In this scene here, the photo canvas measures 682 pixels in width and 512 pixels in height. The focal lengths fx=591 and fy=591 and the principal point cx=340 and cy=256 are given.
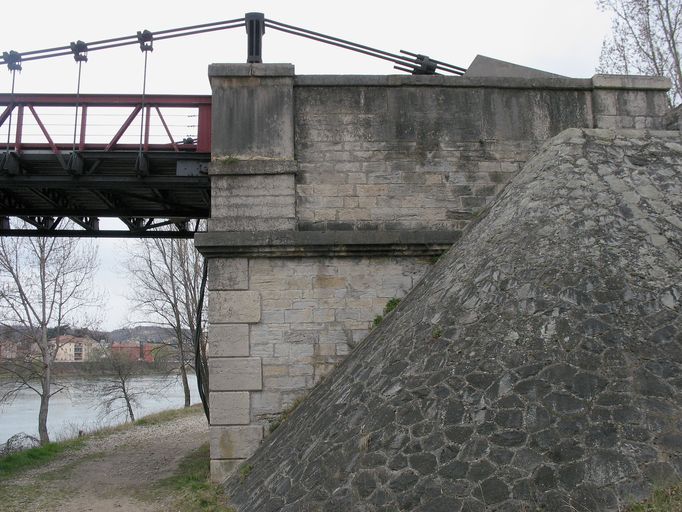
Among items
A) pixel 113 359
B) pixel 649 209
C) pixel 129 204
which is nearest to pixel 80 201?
pixel 129 204

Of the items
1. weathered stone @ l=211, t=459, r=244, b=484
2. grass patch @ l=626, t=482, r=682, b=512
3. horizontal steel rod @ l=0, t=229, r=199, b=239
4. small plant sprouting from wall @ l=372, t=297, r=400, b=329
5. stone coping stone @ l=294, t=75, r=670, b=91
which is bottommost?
weathered stone @ l=211, t=459, r=244, b=484

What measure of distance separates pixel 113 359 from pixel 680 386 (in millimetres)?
27291

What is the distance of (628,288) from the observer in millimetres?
5086

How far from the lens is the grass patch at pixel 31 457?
438 inches

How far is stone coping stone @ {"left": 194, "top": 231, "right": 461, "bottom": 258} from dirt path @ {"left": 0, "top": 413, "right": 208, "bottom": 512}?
3383 millimetres

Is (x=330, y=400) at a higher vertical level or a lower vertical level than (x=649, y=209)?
lower

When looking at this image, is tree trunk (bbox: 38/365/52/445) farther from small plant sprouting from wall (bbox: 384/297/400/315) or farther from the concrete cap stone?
the concrete cap stone

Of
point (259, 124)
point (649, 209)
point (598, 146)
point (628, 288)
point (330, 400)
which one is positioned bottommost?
point (330, 400)

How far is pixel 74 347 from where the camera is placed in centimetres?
3173

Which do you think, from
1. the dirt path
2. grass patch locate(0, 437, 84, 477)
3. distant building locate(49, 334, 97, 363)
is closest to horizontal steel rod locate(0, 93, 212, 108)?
the dirt path

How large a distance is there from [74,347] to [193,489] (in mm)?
26992

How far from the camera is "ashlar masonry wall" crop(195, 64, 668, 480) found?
310 inches

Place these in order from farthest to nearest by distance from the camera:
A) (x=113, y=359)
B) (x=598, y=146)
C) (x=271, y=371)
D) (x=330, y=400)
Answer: (x=113, y=359) → (x=271, y=371) → (x=598, y=146) → (x=330, y=400)

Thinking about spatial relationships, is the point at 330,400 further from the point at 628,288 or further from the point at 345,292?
the point at 628,288
